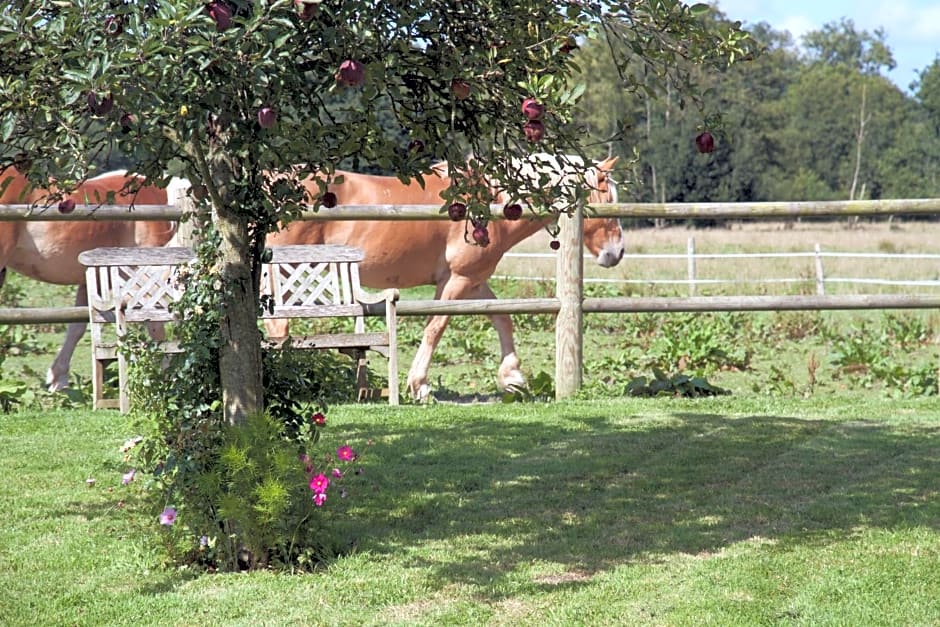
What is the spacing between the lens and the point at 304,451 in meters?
4.29

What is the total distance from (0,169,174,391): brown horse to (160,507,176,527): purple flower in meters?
4.73

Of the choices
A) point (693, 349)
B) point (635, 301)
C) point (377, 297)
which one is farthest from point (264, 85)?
point (693, 349)

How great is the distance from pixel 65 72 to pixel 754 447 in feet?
14.1

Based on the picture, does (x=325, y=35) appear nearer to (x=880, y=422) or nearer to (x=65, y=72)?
(x=65, y=72)

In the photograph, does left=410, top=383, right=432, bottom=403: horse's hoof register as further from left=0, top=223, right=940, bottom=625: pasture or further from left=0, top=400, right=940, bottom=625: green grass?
left=0, top=400, right=940, bottom=625: green grass

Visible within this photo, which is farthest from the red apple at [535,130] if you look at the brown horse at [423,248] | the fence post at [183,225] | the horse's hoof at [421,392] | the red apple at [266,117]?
the brown horse at [423,248]

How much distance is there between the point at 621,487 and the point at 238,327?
205 centimetres

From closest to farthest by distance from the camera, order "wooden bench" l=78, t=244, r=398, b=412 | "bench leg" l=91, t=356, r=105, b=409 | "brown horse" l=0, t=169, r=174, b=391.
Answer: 1. "wooden bench" l=78, t=244, r=398, b=412
2. "bench leg" l=91, t=356, r=105, b=409
3. "brown horse" l=0, t=169, r=174, b=391

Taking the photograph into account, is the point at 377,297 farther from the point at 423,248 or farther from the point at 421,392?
the point at 423,248

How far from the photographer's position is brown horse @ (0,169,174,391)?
28.4 feet

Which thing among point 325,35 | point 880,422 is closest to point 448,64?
point 325,35

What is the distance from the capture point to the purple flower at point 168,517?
4090mm

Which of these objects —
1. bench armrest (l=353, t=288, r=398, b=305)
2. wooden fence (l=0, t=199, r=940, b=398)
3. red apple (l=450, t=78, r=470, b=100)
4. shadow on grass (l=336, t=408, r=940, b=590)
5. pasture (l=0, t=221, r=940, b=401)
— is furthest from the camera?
pasture (l=0, t=221, r=940, b=401)

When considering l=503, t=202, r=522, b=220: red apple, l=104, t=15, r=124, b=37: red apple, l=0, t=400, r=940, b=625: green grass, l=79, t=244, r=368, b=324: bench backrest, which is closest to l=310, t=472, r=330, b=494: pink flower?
l=0, t=400, r=940, b=625: green grass
